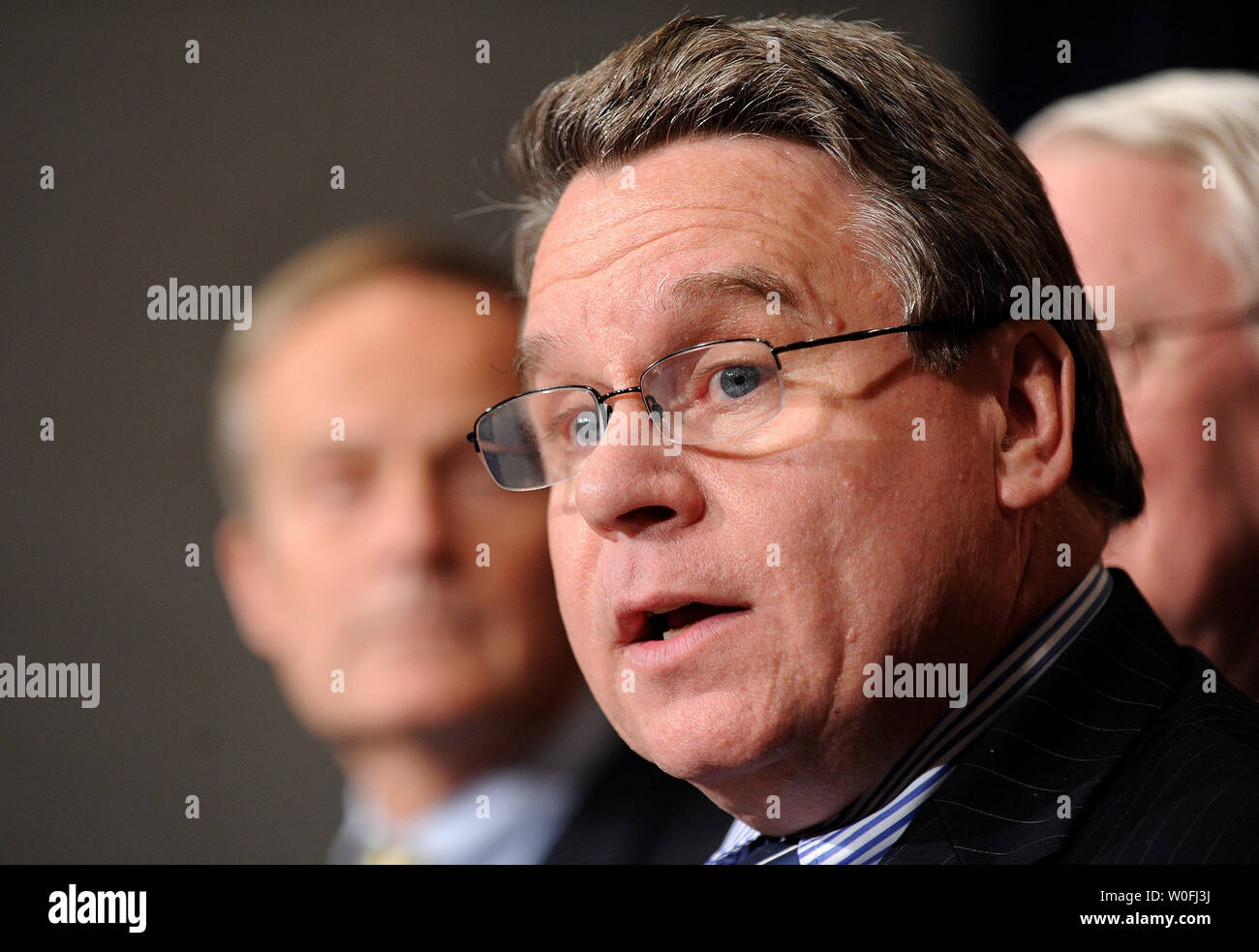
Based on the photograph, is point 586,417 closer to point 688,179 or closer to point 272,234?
point 688,179

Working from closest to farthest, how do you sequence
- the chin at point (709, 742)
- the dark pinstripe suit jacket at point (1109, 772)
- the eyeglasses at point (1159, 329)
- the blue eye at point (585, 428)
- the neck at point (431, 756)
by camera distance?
the dark pinstripe suit jacket at point (1109, 772), the chin at point (709, 742), the blue eye at point (585, 428), the eyeglasses at point (1159, 329), the neck at point (431, 756)

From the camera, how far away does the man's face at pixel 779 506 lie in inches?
53.1

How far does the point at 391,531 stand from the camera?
2303 millimetres

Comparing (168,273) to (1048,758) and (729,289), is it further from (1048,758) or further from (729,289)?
(1048,758)

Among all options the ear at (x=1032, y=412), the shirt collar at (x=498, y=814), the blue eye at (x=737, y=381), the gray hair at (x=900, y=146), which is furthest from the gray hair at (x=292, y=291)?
the ear at (x=1032, y=412)

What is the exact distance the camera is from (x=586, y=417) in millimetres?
1594

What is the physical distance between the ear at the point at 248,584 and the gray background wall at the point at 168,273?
0.10 feet

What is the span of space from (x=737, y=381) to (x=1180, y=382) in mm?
987

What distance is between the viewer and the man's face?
1.35 m

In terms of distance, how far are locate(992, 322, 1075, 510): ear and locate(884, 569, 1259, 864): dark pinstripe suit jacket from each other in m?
0.20

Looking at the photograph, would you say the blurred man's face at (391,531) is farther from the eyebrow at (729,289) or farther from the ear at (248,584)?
the eyebrow at (729,289)

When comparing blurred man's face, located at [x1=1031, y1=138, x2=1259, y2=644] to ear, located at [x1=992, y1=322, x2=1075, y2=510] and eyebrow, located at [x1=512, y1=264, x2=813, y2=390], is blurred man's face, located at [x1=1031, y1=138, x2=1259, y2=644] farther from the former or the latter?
eyebrow, located at [x1=512, y1=264, x2=813, y2=390]

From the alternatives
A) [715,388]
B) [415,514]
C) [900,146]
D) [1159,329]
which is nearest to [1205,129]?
[1159,329]

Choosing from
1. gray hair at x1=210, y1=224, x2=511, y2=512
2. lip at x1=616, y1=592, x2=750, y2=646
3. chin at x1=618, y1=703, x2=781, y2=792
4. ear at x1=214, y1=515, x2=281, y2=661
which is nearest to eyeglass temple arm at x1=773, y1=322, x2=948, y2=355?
lip at x1=616, y1=592, x2=750, y2=646
